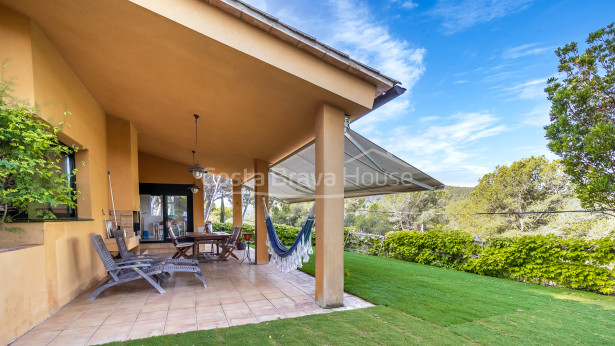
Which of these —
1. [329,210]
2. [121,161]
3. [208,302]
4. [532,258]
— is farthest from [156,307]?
[532,258]

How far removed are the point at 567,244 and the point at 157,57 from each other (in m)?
7.71

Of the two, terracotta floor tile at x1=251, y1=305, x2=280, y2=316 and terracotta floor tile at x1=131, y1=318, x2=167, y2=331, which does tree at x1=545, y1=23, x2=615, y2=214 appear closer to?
terracotta floor tile at x1=251, y1=305, x2=280, y2=316

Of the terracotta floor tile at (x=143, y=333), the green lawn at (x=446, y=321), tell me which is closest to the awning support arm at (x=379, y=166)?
the green lawn at (x=446, y=321)

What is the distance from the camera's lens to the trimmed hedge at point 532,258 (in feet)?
16.1

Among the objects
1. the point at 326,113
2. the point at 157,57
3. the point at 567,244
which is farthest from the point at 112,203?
the point at 567,244

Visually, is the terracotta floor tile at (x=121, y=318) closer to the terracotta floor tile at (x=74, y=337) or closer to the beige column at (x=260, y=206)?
the terracotta floor tile at (x=74, y=337)

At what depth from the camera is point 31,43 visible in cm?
357

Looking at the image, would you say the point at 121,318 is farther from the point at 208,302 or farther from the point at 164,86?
the point at 164,86

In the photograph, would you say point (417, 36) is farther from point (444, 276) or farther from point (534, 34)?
point (444, 276)

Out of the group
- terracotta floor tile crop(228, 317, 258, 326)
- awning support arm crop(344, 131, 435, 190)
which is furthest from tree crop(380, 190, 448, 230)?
terracotta floor tile crop(228, 317, 258, 326)

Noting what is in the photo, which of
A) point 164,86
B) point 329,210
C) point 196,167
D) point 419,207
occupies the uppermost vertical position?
point 164,86

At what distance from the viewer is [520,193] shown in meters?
15.2

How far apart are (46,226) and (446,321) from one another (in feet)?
16.9

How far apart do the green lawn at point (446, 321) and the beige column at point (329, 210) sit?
1.29 ft
